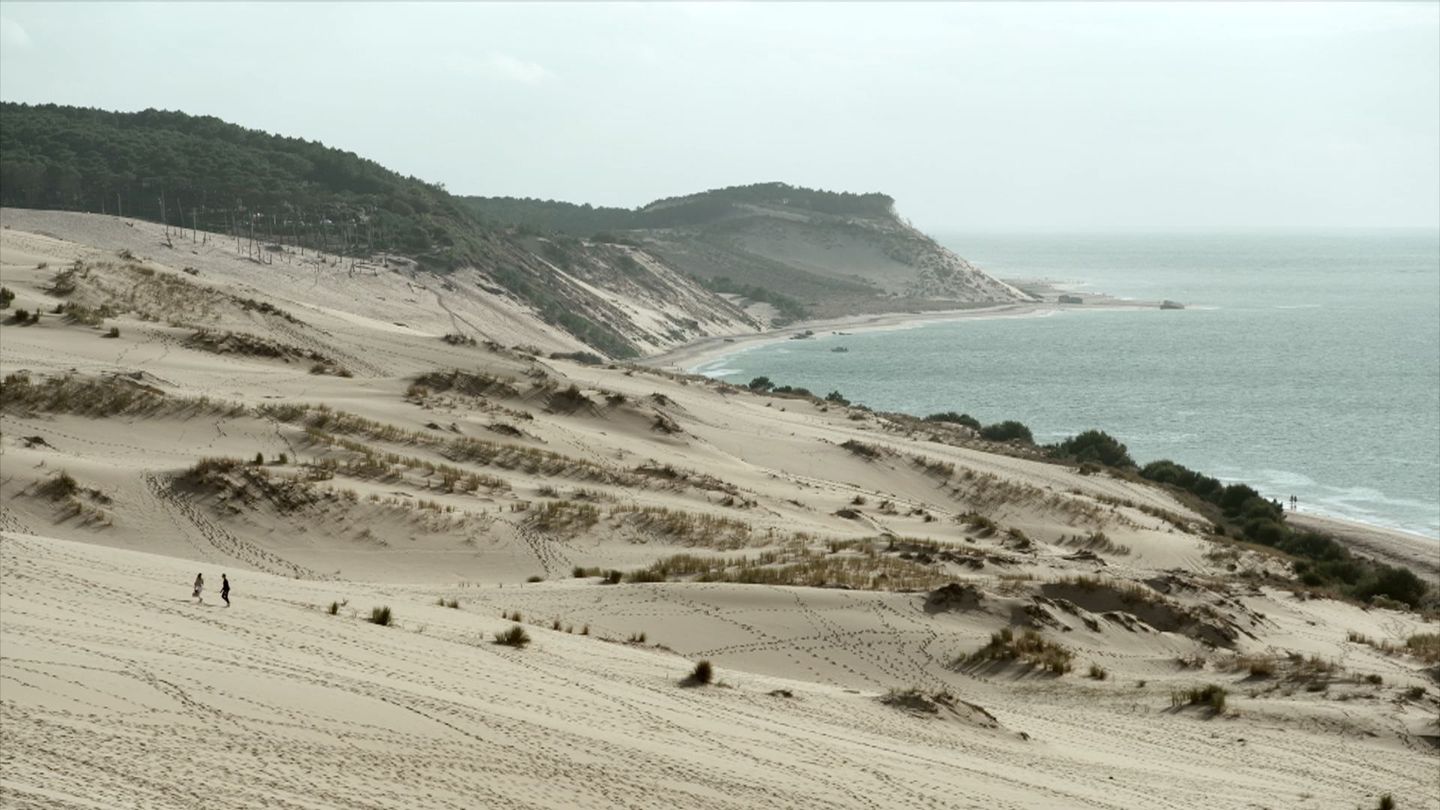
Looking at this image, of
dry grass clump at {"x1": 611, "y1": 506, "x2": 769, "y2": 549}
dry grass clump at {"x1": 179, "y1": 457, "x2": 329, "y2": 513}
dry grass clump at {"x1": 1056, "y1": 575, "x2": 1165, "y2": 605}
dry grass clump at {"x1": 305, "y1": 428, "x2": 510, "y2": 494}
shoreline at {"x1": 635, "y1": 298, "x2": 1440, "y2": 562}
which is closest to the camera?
dry grass clump at {"x1": 1056, "y1": 575, "x2": 1165, "y2": 605}

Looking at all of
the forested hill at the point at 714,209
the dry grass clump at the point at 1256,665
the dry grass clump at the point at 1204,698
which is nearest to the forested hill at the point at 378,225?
the forested hill at the point at 714,209

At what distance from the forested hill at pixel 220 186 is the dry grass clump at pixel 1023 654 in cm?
7318

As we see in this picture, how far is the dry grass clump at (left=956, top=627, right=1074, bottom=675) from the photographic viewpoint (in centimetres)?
1777

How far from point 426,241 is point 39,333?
58.6 m

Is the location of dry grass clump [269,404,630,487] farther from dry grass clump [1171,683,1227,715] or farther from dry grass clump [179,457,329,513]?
dry grass clump [1171,683,1227,715]

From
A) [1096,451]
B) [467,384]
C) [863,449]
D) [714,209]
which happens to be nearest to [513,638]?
[467,384]

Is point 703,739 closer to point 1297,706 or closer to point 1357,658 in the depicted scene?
point 1297,706

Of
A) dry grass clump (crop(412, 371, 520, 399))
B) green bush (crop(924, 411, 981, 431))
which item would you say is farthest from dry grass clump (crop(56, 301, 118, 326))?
green bush (crop(924, 411, 981, 431))

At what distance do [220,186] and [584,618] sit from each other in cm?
8263

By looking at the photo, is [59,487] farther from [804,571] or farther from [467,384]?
[467,384]

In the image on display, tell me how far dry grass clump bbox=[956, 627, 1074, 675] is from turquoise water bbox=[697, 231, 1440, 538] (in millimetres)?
29411

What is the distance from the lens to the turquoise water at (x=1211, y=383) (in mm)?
54219

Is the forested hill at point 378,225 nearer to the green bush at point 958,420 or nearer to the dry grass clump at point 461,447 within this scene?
the green bush at point 958,420

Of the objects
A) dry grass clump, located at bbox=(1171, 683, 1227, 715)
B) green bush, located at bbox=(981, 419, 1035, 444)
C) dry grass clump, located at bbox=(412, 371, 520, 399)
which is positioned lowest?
dry grass clump, located at bbox=(1171, 683, 1227, 715)
